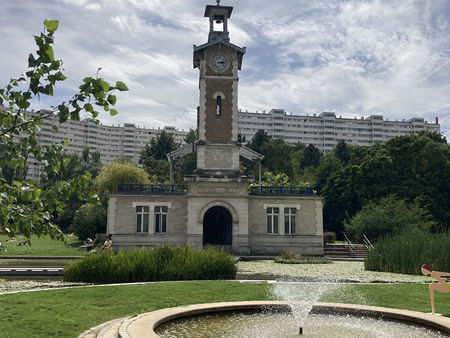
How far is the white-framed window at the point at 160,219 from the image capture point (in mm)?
33500

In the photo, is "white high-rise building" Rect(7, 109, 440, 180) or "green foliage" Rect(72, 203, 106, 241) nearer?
"green foliage" Rect(72, 203, 106, 241)

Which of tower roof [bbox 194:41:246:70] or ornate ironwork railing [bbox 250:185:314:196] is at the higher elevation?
tower roof [bbox 194:41:246:70]

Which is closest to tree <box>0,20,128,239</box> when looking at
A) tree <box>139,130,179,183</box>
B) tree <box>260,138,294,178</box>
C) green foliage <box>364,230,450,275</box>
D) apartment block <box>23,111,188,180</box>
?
green foliage <box>364,230,450,275</box>

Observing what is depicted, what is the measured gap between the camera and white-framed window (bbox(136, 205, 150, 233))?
3338 cm

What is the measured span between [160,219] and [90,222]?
37.6ft

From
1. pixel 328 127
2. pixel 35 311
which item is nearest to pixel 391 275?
pixel 35 311

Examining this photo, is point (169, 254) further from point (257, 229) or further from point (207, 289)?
point (257, 229)

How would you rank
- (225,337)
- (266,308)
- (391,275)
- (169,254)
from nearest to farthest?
(225,337) → (266,308) → (169,254) → (391,275)

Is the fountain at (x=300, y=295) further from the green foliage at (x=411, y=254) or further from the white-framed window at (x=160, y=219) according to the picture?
the white-framed window at (x=160, y=219)

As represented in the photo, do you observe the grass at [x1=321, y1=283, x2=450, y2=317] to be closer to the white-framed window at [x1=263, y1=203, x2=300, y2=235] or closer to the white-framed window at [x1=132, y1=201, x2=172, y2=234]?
the white-framed window at [x1=263, y1=203, x2=300, y2=235]

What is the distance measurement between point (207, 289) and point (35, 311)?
5.48m

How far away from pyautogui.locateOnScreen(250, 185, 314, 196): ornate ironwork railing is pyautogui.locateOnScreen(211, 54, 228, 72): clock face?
10447 mm

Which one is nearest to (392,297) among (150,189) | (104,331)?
(104,331)

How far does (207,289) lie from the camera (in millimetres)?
13789
